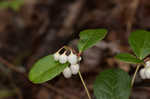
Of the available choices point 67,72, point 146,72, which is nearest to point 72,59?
point 67,72

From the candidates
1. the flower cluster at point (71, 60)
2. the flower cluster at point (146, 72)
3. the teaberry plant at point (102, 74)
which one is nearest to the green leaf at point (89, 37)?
the teaberry plant at point (102, 74)

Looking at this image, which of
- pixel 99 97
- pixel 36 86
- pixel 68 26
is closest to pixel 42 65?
pixel 99 97

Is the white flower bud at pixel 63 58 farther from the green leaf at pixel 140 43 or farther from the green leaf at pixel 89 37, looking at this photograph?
the green leaf at pixel 140 43

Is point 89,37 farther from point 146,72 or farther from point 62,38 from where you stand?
point 62,38

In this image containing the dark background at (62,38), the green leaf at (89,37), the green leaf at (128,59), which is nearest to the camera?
the green leaf at (128,59)

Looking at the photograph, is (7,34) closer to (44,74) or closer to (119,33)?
(119,33)

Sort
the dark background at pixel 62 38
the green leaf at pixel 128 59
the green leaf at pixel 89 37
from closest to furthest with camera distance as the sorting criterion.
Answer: the green leaf at pixel 128 59 → the green leaf at pixel 89 37 → the dark background at pixel 62 38

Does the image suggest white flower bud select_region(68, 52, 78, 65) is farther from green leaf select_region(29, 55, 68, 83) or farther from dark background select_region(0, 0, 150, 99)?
dark background select_region(0, 0, 150, 99)
